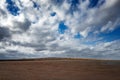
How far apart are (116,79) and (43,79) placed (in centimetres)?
756

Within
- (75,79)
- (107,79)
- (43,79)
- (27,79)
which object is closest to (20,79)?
(27,79)

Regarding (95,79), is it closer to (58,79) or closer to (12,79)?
(58,79)

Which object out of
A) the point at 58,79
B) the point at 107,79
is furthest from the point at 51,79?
the point at 107,79

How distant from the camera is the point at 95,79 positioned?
1748 cm

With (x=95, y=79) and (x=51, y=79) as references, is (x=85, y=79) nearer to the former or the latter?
(x=95, y=79)

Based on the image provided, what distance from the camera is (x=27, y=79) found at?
677 inches

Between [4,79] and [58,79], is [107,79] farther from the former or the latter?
[4,79]

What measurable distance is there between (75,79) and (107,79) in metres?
3.36

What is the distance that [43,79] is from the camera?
1720 centimetres

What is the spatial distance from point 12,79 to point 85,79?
736cm

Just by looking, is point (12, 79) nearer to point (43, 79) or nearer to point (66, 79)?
point (43, 79)

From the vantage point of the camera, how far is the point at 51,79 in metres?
17.2

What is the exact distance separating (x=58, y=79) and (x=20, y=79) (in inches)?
151

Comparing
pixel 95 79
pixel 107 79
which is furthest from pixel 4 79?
pixel 107 79
